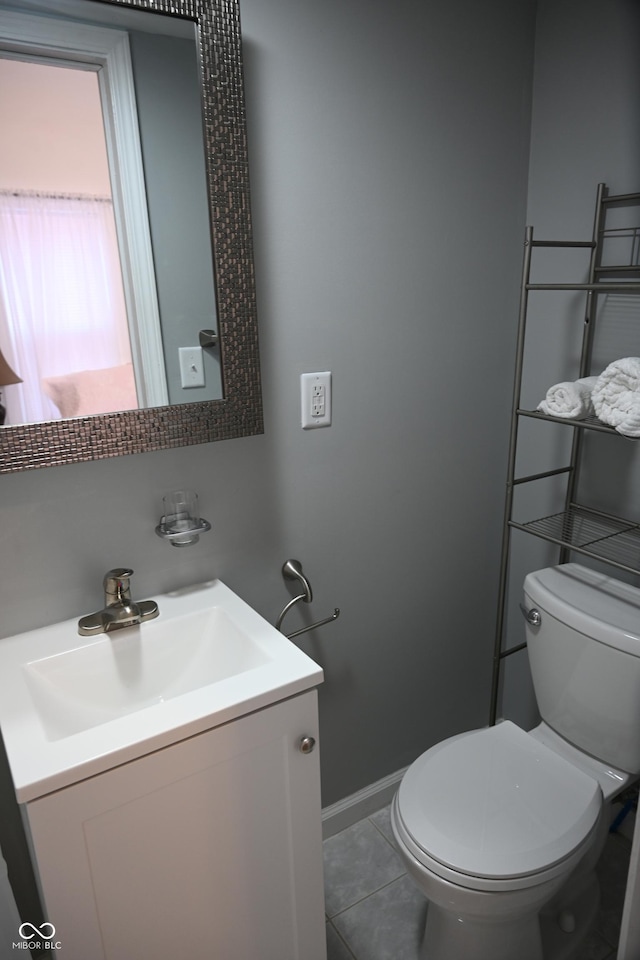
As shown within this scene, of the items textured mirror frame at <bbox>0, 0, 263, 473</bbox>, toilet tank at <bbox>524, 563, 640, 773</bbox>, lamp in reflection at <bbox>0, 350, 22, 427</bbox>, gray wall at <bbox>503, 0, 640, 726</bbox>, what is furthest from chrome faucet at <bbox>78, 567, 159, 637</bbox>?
gray wall at <bbox>503, 0, 640, 726</bbox>

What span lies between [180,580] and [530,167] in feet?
4.63

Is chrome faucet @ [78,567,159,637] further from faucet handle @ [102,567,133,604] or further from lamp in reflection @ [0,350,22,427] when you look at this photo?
lamp in reflection @ [0,350,22,427]

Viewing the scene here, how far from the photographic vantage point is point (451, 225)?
1.59 metres

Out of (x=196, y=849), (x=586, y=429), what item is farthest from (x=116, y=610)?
(x=586, y=429)

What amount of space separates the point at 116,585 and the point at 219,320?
555 millimetres

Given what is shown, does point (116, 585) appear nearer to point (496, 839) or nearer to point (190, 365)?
point (190, 365)

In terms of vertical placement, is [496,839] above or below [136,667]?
below

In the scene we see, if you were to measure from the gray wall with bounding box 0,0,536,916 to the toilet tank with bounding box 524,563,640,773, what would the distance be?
1.18ft

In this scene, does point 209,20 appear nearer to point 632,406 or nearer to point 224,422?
point 224,422

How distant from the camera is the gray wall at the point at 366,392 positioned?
1.27 metres

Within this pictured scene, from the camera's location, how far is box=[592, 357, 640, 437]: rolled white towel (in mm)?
1292

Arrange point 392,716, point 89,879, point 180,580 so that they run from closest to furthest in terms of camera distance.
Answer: point 89,879, point 180,580, point 392,716

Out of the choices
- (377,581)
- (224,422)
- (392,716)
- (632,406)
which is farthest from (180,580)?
(632,406)

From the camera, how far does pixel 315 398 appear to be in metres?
1.46
